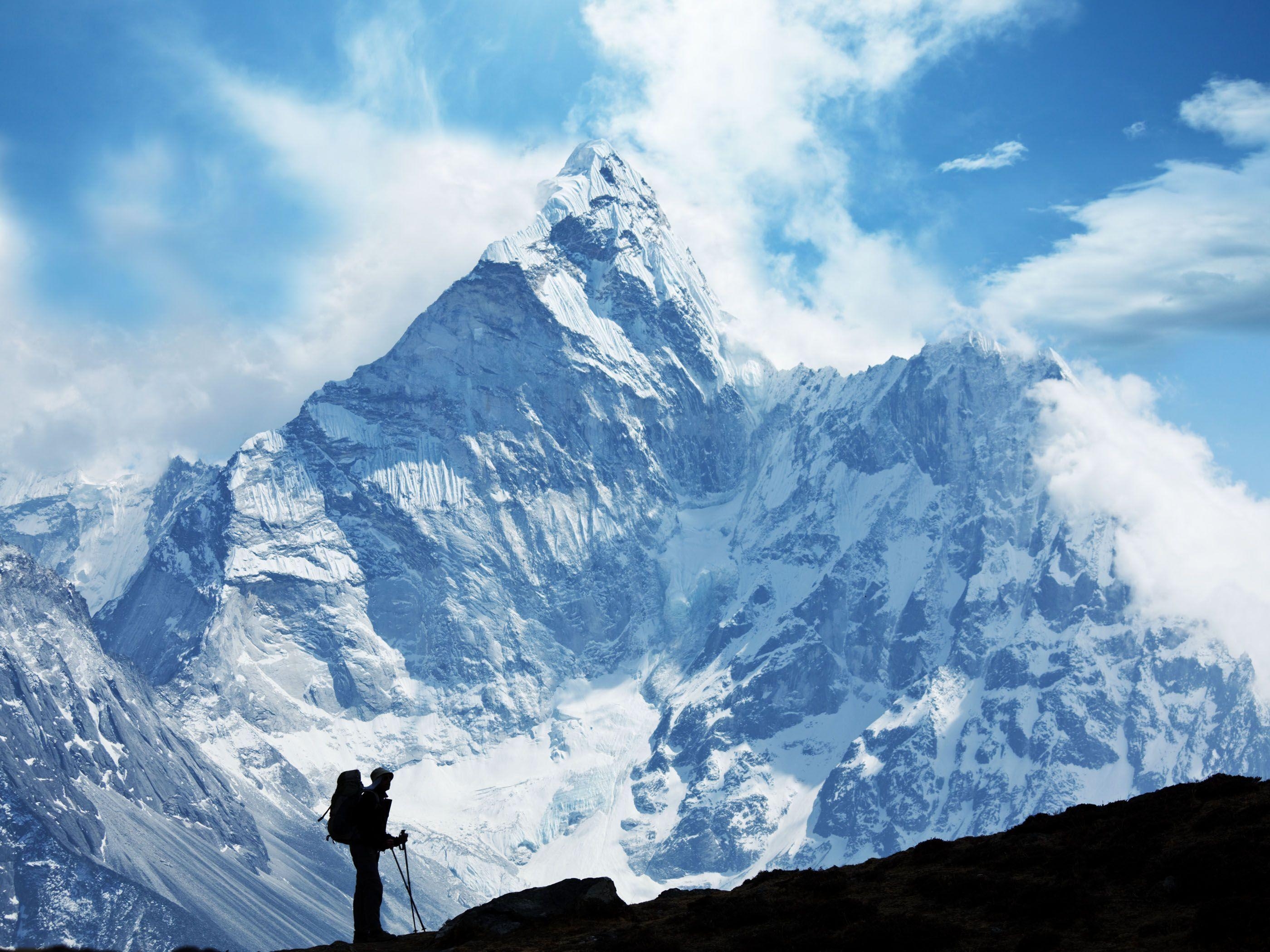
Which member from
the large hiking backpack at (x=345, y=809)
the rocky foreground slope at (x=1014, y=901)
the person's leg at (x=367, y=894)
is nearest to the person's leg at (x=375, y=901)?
the person's leg at (x=367, y=894)

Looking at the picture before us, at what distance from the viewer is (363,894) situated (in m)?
34.2

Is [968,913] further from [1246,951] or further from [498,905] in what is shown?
[498,905]

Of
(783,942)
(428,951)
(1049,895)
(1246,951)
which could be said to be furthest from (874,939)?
(428,951)

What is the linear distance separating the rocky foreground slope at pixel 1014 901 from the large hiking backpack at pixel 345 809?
259cm

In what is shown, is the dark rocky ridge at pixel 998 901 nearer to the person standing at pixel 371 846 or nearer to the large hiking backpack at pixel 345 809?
the person standing at pixel 371 846

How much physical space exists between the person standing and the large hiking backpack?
122 mm

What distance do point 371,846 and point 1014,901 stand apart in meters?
15.2

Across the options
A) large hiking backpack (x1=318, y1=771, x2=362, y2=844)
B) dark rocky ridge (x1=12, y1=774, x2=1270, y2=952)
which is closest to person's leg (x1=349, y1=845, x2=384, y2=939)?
large hiking backpack (x1=318, y1=771, x2=362, y2=844)

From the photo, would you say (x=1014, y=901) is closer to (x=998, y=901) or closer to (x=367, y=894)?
(x=998, y=901)

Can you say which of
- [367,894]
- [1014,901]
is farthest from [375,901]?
[1014,901]

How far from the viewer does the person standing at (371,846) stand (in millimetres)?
33406

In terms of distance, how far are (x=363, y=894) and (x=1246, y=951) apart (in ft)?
66.4

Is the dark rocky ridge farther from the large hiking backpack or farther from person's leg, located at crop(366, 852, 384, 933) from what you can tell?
the large hiking backpack

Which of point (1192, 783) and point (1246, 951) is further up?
point (1192, 783)
